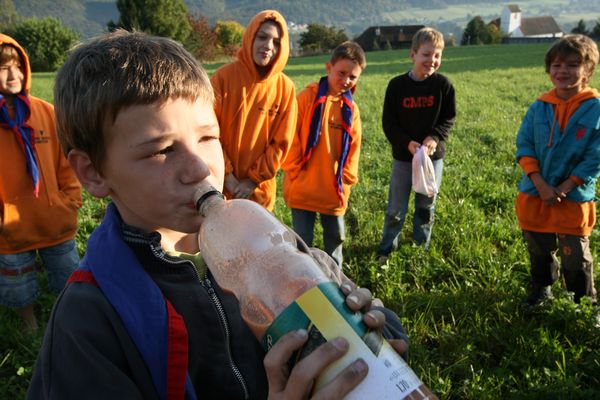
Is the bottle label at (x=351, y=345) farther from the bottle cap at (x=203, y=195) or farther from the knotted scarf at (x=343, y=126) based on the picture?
the knotted scarf at (x=343, y=126)

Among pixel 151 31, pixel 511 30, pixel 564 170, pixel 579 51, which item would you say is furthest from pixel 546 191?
pixel 511 30

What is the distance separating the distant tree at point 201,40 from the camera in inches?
2751

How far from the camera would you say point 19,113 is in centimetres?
365

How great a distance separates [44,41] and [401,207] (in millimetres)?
70719

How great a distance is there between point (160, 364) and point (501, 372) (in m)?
2.74

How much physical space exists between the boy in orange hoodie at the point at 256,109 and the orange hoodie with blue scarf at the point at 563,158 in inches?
82.4

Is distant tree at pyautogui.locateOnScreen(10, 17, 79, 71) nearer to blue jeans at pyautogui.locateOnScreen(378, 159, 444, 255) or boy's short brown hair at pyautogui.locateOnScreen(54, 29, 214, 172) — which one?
blue jeans at pyautogui.locateOnScreen(378, 159, 444, 255)

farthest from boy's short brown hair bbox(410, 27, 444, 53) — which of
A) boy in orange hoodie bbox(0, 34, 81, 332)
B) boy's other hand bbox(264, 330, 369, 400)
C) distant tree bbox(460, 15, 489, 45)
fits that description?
distant tree bbox(460, 15, 489, 45)

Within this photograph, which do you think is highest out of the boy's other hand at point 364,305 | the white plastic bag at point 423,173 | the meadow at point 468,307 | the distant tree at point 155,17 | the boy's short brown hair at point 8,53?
the distant tree at point 155,17

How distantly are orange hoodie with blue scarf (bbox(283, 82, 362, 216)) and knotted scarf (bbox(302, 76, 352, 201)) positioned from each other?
0.6 inches

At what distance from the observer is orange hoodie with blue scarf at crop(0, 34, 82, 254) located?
3639mm

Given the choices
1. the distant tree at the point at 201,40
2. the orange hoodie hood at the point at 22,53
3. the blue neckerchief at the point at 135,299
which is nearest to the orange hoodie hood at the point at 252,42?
the orange hoodie hood at the point at 22,53

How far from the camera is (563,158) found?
3.71 m

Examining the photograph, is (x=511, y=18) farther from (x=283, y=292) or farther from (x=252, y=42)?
(x=283, y=292)
